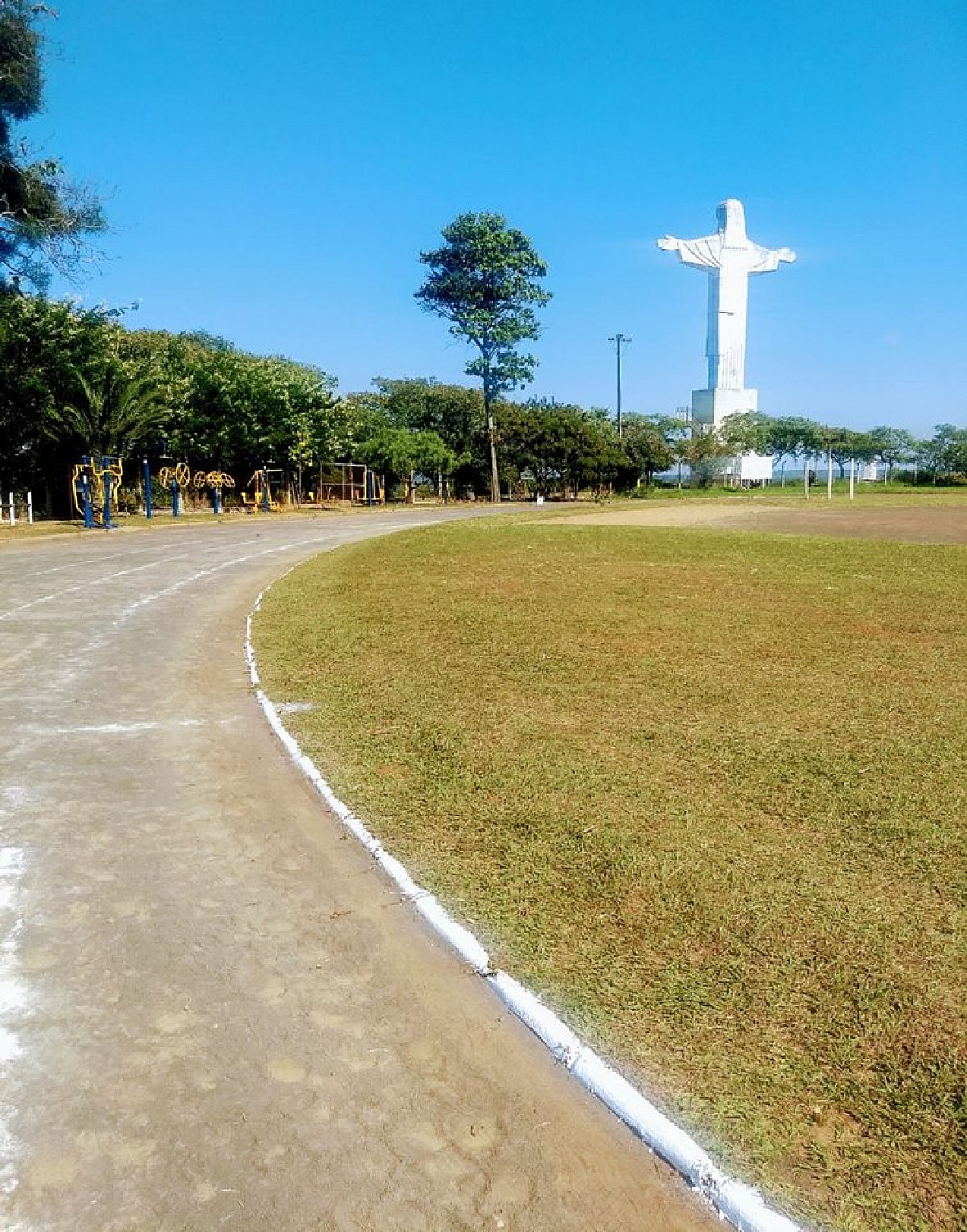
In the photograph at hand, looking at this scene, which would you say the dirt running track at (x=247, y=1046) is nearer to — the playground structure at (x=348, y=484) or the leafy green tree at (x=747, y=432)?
the playground structure at (x=348, y=484)

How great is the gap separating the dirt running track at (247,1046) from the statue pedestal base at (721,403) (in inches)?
3356

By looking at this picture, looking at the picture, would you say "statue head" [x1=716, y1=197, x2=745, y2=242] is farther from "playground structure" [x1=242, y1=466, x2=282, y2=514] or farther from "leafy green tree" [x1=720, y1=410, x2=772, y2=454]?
"playground structure" [x1=242, y1=466, x2=282, y2=514]

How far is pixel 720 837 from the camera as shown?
434 centimetres

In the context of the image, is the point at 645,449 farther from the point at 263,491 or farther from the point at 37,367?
the point at 37,367

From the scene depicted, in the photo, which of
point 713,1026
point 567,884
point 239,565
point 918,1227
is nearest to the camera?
point 918,1227

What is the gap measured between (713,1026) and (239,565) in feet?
55.0

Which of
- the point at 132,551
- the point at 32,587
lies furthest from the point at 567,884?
the point at 132,551

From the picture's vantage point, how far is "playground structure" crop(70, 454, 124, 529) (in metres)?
28.2

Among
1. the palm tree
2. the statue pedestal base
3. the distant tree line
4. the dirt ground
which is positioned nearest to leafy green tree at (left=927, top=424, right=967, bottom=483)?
the distant tree line

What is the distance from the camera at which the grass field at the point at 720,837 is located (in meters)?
2.60

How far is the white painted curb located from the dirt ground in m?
22.5

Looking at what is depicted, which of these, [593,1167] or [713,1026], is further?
[713,1026]

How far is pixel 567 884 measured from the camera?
12.8 feet

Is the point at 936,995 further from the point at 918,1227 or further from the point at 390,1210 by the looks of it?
the point at 390,1210
